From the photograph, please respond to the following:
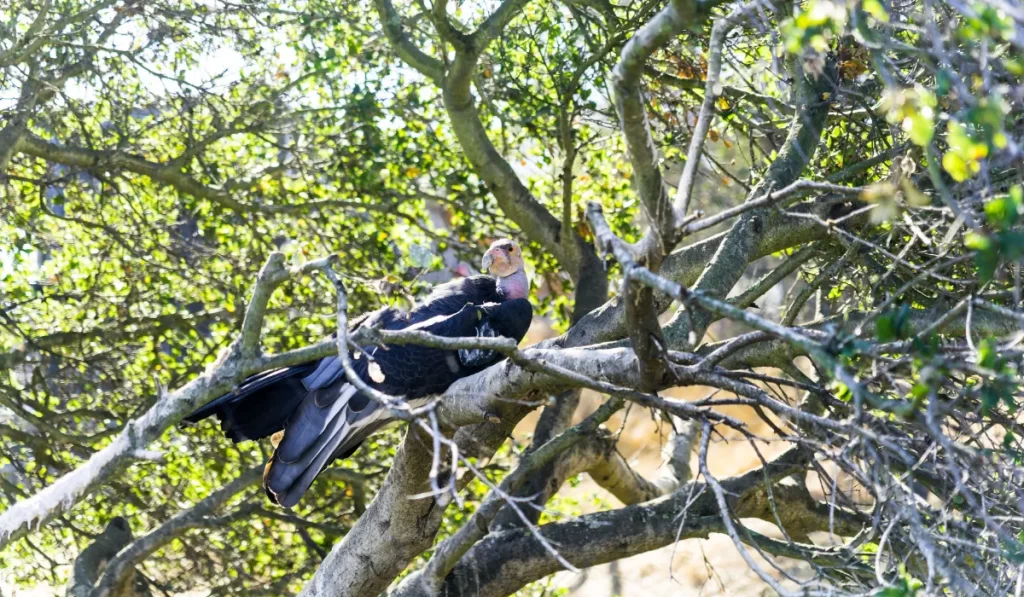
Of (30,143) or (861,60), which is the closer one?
(861,60)

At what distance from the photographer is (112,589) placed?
6090mm

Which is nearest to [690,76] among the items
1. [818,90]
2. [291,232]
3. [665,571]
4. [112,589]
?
[818,90]

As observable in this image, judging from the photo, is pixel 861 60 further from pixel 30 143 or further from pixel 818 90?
pixel 30 143

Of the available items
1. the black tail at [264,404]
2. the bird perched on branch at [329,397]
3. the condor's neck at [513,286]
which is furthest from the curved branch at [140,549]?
the condor's neck at [513,286]

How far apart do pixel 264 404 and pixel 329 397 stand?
Result: 284 millimetres

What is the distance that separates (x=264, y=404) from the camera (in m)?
4.79

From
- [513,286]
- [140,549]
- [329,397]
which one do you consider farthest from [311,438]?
[140,549]

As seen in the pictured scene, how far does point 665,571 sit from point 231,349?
9160 millimetres

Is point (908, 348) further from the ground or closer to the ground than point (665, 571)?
closer to the ground

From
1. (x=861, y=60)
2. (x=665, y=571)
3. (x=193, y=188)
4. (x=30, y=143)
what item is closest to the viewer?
(x=861, y=60)

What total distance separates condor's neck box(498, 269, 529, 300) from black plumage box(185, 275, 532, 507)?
0.77m

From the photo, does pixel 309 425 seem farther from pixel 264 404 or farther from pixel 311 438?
pixel 264 404

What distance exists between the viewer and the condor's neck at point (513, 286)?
5.82m

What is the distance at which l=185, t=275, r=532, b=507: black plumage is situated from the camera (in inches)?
186
